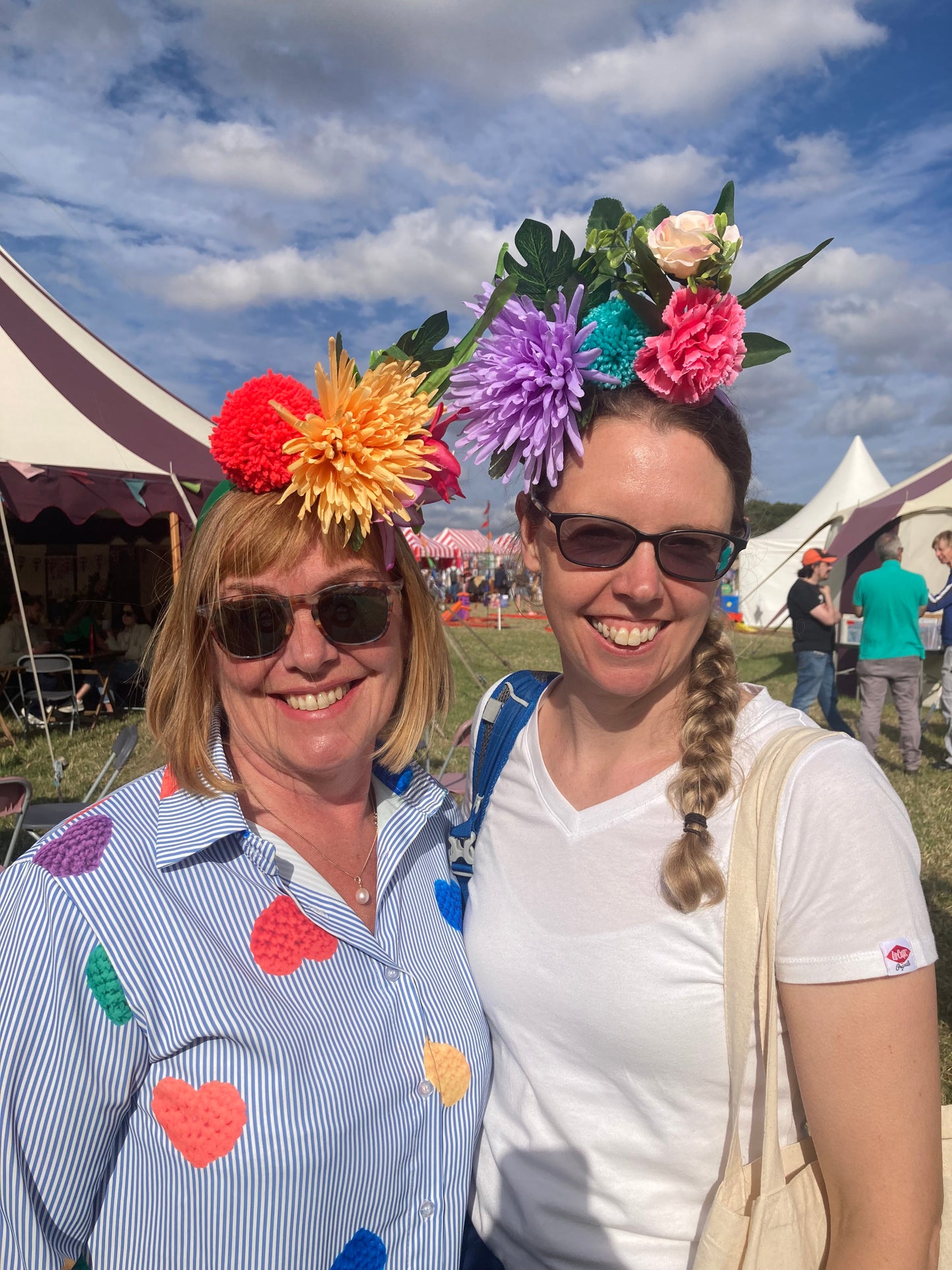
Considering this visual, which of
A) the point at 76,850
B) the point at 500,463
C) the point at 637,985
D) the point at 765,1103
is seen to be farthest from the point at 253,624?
the point at 765,1103

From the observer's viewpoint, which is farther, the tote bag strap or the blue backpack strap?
the blue backpack strap

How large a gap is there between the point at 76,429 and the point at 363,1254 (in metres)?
9.22

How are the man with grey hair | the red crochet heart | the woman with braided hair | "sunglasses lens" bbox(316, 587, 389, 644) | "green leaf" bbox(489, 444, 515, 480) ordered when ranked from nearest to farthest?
the woman with braided hair, the red crochet heart, "sunglasses lens" bbox(316, 587, 389, 644), "green leaf" bbox(489, 444, 515, 480), the man with grey hair

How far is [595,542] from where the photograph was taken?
166 cm

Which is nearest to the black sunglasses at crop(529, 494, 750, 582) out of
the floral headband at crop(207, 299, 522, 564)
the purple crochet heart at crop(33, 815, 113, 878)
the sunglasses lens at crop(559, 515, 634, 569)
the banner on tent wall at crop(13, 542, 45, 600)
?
the sunglasses lens at crop(559, 515, 634, 569)

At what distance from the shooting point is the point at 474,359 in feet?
5.78

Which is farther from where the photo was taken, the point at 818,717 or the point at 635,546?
the point at 818,717

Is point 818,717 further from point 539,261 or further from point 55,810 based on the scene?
point 539,261

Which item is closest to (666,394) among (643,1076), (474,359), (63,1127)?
(474,359)

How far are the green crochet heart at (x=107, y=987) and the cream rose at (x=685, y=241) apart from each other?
4.97ft

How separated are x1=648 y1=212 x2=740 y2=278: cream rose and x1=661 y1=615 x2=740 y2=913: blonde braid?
0.76m

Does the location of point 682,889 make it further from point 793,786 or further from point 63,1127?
point 63,1127

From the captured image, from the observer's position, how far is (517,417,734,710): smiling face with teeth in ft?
5.26

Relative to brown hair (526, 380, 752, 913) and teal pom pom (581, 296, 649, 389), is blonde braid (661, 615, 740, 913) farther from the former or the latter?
teal pom pom (581, 296, 649, 389)
